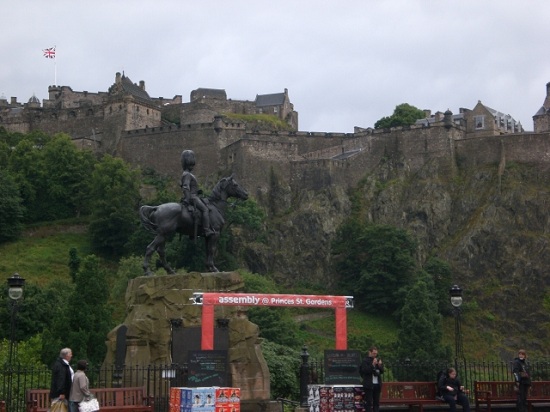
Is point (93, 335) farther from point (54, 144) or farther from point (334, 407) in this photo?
point (54, 144)

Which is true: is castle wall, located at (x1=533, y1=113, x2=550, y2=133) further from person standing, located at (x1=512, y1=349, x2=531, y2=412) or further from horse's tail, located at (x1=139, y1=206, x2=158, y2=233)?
horse's tail, located at (x1=139, y1=206, x2=158, y2=233)

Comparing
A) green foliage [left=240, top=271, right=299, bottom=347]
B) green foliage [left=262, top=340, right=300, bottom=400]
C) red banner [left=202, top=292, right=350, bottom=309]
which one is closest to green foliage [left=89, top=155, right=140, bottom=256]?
green foliage [left=240, top=271, right=299, bottom=347]

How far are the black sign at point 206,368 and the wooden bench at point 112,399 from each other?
3.78 feet

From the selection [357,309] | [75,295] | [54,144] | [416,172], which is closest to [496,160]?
[416,172]

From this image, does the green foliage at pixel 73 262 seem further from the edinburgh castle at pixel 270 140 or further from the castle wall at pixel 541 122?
the castle wall at pixel 541 122

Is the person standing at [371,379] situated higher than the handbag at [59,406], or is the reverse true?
the person standing at [371,379]

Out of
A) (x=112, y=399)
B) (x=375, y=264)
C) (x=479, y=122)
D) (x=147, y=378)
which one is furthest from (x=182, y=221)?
(x=479, y=122)

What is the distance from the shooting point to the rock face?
26311 mm

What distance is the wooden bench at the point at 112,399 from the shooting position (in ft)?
71.8

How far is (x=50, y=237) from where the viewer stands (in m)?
84.1

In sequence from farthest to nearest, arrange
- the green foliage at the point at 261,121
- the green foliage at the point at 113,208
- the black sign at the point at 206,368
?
the green foliage at the point at 261,121, the green foliage at the point at 113,208, the black sign at the point at 206,368

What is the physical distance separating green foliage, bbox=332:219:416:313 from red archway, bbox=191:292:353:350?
48346mm

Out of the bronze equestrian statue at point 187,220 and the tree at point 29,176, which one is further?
the tree at point 29,176

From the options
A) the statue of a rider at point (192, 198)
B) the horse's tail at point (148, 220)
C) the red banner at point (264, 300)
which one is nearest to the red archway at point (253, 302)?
the red banner at point (264, 300)
